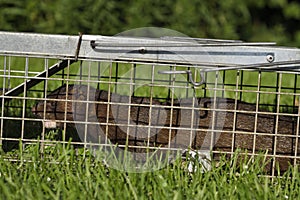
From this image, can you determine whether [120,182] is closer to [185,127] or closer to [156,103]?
[185,127]

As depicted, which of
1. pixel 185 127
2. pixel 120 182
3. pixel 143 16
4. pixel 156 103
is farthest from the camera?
pixel 143 16

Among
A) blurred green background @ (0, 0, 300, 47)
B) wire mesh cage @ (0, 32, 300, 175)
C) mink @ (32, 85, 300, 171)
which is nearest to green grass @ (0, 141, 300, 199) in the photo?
wire mesh cage @ (0, 32, 300, 175)

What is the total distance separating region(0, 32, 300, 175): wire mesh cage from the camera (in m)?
2.78

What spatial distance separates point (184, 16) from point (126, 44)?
214 inches

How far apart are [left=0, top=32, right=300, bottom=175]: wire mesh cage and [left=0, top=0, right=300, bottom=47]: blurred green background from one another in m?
4.22

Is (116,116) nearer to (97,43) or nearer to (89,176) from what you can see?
(97,43)

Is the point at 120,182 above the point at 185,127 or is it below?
below

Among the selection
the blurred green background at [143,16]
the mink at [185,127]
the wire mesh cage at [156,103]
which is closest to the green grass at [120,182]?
the wire mesh cage at [156,103]

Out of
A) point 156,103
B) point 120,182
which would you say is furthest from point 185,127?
point 120,182

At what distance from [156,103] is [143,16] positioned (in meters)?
4.98

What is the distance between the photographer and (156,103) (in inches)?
127

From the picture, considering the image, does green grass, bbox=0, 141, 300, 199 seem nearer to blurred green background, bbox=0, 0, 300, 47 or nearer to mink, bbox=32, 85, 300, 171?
mink, bbox=32, 85, 300, 171

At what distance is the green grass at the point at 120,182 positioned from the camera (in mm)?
2295

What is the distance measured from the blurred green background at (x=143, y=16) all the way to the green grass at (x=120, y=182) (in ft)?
16.8
